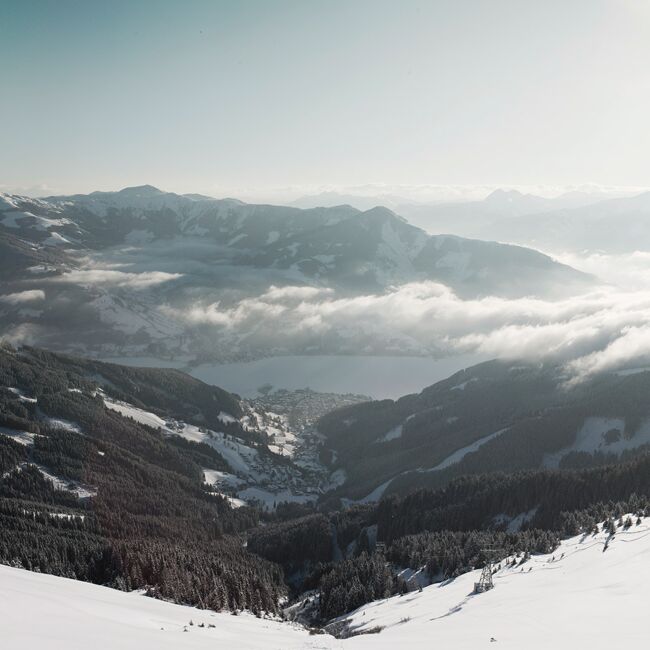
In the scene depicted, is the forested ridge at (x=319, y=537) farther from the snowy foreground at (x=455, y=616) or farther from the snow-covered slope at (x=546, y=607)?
the snowy foreground at (x=455, y=616)

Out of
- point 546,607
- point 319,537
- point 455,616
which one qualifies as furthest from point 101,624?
point 319,537

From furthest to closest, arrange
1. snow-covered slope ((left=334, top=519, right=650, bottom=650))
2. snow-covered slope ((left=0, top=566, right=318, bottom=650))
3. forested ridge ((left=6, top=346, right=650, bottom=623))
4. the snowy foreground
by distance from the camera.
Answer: forested ridge ((left=6, top=346, right=650, bottom=623)) < snow-covered slope ((left=334, top=519, right=650, bottom=650)) < the snowy foreground < snow-covered slope ((left=0, top=566, right=318, bottom=650))

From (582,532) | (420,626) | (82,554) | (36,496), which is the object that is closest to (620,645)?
(420,626)

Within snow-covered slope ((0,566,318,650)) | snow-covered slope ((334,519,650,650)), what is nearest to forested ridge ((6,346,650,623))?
snow-covered slope ((334,519,650,650))

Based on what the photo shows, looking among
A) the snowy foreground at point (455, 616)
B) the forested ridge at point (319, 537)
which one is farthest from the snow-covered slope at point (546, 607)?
the forested ridge at point (319, 537)

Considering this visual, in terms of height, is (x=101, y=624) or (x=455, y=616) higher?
(x=101, y=624)

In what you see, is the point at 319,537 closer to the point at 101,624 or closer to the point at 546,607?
the point at 546,607

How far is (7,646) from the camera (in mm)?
29750

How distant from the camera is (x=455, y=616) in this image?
58.8 metres

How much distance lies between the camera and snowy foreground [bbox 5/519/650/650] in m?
35.0

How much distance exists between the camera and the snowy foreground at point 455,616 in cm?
3500

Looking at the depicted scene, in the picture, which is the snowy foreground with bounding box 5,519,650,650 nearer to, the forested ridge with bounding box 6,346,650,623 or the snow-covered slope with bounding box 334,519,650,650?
the snow-covered slope with bounding box 334,519,650,650

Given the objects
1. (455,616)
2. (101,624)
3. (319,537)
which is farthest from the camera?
(319,537)

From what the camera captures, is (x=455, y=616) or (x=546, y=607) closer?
(x=546, y=607)
